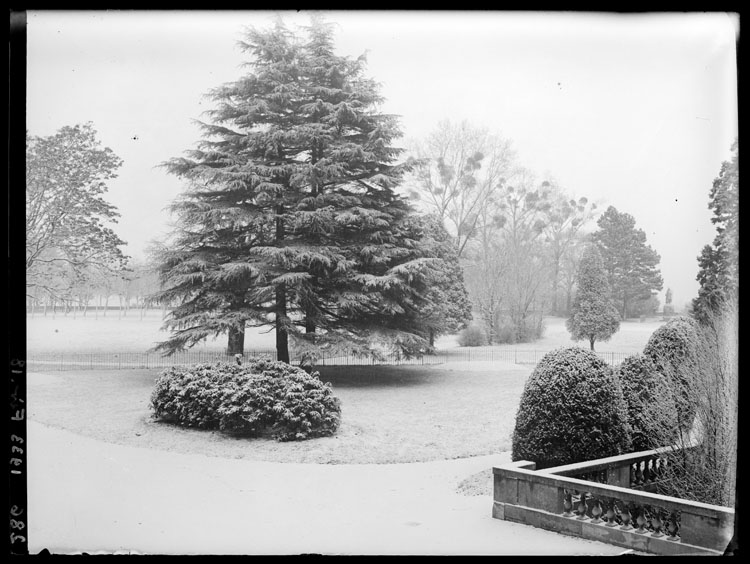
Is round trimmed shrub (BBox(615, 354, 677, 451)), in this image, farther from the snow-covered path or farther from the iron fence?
the snow-covered path

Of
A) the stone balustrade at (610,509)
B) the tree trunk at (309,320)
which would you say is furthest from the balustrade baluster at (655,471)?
the tree trunk at (309,320)

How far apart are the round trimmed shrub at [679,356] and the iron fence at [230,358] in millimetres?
297

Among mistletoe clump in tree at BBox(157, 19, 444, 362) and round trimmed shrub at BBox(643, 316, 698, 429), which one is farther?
mistletoe clump in tree at BBox(157, 19, 444, 362)

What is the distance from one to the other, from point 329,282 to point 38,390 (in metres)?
2.77

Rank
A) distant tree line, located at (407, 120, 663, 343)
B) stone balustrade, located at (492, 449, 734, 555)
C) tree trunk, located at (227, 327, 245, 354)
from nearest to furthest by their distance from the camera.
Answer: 1. stone balustrade, located at (492, 449, 734, 555)
2. distant tree line, located at (407, 120, 663, 343)
3. tree trunk, located at (227, 327, 245, 354)

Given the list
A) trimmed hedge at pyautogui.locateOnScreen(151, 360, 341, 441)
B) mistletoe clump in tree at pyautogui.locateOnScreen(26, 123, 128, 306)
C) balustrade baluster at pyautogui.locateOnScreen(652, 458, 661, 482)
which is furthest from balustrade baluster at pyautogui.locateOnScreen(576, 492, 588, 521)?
mistletoe clump in tree at pyautogui.locateOnScreen(26, 123, 128, 306)

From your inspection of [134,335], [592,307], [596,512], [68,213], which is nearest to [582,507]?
[596,512]

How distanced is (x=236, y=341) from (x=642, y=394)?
12.9ft

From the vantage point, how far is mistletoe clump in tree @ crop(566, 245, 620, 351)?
20.0ft

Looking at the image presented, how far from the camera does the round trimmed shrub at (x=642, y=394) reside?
20.2 ft

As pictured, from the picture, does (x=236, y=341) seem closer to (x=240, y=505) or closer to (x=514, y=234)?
(x=240, y=505)

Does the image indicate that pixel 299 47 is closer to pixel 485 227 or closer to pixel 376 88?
pixel 376 88

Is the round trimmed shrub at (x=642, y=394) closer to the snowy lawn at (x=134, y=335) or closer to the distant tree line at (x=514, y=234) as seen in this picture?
the snowy lawn at (x=134, y=335)

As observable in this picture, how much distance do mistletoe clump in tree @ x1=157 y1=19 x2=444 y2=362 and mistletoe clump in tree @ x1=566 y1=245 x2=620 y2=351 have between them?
1.42m
